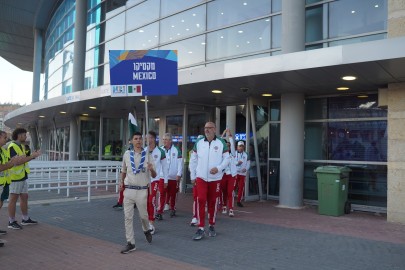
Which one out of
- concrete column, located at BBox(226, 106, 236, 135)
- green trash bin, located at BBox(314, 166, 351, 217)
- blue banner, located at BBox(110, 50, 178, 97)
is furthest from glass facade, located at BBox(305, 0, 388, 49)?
blue banner, located at BBox(110, 50, 178, 97)

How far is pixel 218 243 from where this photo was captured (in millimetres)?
6883

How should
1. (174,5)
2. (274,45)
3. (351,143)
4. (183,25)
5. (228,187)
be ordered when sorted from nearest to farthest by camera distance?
(228,187), (351,143), (274,45), (183,25), (174,5)

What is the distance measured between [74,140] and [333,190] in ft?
51.5

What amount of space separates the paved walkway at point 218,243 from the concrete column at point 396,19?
4180 millimetres

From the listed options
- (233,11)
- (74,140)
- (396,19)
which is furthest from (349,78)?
(74,140)

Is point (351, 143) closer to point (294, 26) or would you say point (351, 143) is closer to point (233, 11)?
point (294, 26)

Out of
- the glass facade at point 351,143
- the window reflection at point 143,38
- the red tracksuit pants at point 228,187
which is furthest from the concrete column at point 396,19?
the window reflection at point 143,38

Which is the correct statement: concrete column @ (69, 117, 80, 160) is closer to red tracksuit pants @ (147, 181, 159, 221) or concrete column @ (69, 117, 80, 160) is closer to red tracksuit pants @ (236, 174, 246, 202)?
red tracksuit pants @ (236, 174, 246, 202)

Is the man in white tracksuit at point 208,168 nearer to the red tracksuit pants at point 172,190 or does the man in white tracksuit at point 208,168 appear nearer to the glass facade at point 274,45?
the red tracksuit pants at point 172,190

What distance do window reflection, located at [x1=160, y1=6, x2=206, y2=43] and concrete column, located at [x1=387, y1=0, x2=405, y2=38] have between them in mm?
6876

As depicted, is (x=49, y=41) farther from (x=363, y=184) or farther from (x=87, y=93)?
(x=363, y=184)

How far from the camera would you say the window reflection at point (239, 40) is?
494 inches

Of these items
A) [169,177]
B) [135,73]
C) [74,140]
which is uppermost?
[135,73]

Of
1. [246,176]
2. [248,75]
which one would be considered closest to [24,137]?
[248,75]
